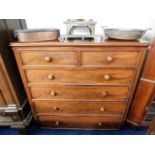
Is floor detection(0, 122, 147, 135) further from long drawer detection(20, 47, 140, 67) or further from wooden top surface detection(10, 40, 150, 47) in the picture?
wooden top surface detection(10, 40, 150, 47)

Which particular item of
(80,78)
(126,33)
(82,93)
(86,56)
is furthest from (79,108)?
(126,33)

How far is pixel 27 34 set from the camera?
0.95 metres

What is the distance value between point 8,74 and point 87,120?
0.87 m

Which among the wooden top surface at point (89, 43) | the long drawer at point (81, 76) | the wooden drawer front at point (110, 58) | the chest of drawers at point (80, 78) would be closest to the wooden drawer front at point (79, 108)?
the chest of drawers at point (80, 78)

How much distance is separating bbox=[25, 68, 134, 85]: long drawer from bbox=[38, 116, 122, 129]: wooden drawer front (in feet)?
1.51

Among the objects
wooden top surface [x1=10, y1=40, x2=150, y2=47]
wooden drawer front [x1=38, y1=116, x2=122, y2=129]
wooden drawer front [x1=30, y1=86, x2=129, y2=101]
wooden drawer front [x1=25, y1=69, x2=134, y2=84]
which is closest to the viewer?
wooden top surface [x1=10, y1=40, x2=150, y2=47]

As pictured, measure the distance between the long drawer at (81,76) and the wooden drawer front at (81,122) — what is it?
0.46 metres

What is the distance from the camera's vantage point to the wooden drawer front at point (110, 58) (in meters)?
0.97

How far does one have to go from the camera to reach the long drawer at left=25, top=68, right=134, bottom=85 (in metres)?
1.06

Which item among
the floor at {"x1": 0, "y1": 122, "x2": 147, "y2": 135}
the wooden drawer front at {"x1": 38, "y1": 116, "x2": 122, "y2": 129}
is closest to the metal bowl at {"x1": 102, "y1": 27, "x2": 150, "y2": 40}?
the wooden drawer front at {"x1": 38, "y1": 116, "x2": 122, "y2": 129}

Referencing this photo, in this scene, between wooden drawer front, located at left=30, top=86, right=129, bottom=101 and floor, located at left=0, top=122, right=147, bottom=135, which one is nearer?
wooden drawer front, located at left=30, top=86, right=129, bottom=101

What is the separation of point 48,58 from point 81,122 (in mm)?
801

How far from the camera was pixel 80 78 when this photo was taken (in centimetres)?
110

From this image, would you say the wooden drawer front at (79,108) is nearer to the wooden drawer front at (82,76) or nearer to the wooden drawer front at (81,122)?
the wooden drawer front at (81,122)
